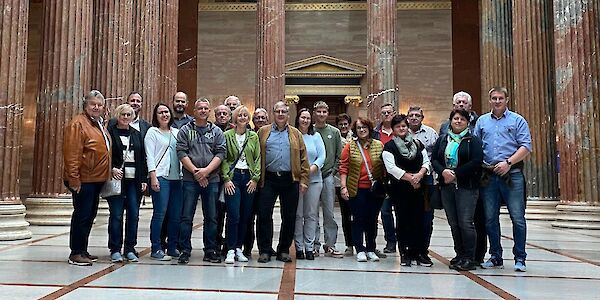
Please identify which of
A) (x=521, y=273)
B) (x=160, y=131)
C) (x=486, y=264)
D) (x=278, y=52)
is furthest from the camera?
(x=278, y=52)

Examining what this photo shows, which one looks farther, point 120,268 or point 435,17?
point 435,17

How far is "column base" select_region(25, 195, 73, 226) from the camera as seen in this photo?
8773mm

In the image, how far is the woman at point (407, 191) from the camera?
5.55 m

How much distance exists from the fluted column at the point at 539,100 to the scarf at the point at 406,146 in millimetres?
6945

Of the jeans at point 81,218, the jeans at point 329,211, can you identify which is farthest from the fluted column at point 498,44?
the jeans at point 81,218

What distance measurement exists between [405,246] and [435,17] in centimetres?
2047

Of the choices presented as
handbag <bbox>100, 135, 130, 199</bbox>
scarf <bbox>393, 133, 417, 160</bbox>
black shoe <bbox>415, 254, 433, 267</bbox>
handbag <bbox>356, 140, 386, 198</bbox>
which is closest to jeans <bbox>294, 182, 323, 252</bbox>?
handbag <bbox>356, 140, 386, 198</bbox>

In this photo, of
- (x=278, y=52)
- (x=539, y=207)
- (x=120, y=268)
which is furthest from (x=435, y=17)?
(x=120, y=268)

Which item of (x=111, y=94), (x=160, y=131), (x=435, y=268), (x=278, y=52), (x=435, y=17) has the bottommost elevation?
(x=435, y=268)

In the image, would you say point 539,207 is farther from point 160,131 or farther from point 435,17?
point 435,17

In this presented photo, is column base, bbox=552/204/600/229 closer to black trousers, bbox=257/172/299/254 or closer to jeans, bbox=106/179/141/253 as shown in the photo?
black trousers, bbox=257/172/299/254

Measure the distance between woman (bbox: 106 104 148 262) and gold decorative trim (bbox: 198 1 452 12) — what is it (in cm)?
1983

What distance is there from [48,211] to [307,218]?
16.7 ft

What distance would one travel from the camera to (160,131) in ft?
19.3
